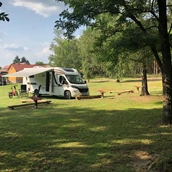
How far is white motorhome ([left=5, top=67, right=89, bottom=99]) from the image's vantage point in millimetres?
18547

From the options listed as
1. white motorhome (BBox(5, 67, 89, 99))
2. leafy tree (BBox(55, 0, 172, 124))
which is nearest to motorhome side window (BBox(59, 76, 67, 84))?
white motorhome (BBox(5, 67, 89, 99))

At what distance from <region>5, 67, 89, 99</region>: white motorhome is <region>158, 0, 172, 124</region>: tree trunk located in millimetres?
10815

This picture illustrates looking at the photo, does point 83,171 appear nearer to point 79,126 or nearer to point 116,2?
point 79,126

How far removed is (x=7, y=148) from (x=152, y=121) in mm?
4769

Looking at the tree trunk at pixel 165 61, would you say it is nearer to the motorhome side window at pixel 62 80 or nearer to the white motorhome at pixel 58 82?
the white motorhome at pixel 58 82

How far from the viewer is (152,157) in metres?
4.87

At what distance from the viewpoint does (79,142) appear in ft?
20.0

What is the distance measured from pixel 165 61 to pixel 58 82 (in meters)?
12.5

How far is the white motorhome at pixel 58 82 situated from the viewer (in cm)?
1855

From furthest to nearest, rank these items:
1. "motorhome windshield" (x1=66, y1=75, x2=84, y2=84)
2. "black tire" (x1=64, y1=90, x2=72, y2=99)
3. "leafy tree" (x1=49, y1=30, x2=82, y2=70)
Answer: "leafy tree" (x1=49, y1=30, x2=82, y2=70), "motorhome windshield" (x1=66, y1=75, x2=84, y2=84), "black tire" (x1=64, y1=90, x2=72, y2=99)

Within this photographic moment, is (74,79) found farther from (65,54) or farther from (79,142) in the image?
(65,54)

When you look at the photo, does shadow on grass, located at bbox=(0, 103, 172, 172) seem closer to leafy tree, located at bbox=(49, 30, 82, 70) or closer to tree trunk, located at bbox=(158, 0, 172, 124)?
tree trunk, located at bbox=(158, 0, 172, 124)

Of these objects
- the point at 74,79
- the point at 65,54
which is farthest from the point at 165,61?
the point at 65,54

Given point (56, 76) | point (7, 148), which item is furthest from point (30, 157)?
point (56, 76)
